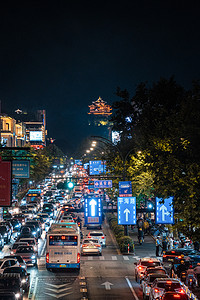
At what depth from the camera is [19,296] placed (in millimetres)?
20156

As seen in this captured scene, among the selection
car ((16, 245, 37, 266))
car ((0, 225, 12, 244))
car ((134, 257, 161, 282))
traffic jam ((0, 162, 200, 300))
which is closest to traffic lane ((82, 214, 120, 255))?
traffic jam ((0, 162, 200, 300))

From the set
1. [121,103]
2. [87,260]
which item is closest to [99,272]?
[87,260]

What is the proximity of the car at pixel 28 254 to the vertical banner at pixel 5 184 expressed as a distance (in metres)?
11.4

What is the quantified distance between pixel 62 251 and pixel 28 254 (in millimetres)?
3091

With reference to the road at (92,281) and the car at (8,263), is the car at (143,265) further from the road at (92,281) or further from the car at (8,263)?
the car at (8,263)

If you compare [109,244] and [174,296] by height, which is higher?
[174,296]

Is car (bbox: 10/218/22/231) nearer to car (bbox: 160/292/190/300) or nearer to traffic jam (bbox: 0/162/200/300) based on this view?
traffic jam (bbox: 0/162/200/300)

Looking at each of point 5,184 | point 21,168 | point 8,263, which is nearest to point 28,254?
point 21,168

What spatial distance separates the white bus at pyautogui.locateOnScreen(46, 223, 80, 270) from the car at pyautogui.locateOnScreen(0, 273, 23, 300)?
10.1 meters

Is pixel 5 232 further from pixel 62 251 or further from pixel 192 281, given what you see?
pixel 192 281

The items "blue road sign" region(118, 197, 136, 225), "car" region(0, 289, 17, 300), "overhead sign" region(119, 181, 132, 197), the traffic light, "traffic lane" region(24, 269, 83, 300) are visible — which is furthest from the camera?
the traffic light

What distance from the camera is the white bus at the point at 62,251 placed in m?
31.9

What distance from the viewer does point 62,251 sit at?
32.1 m

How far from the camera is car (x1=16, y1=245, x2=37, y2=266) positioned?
33656 mm
